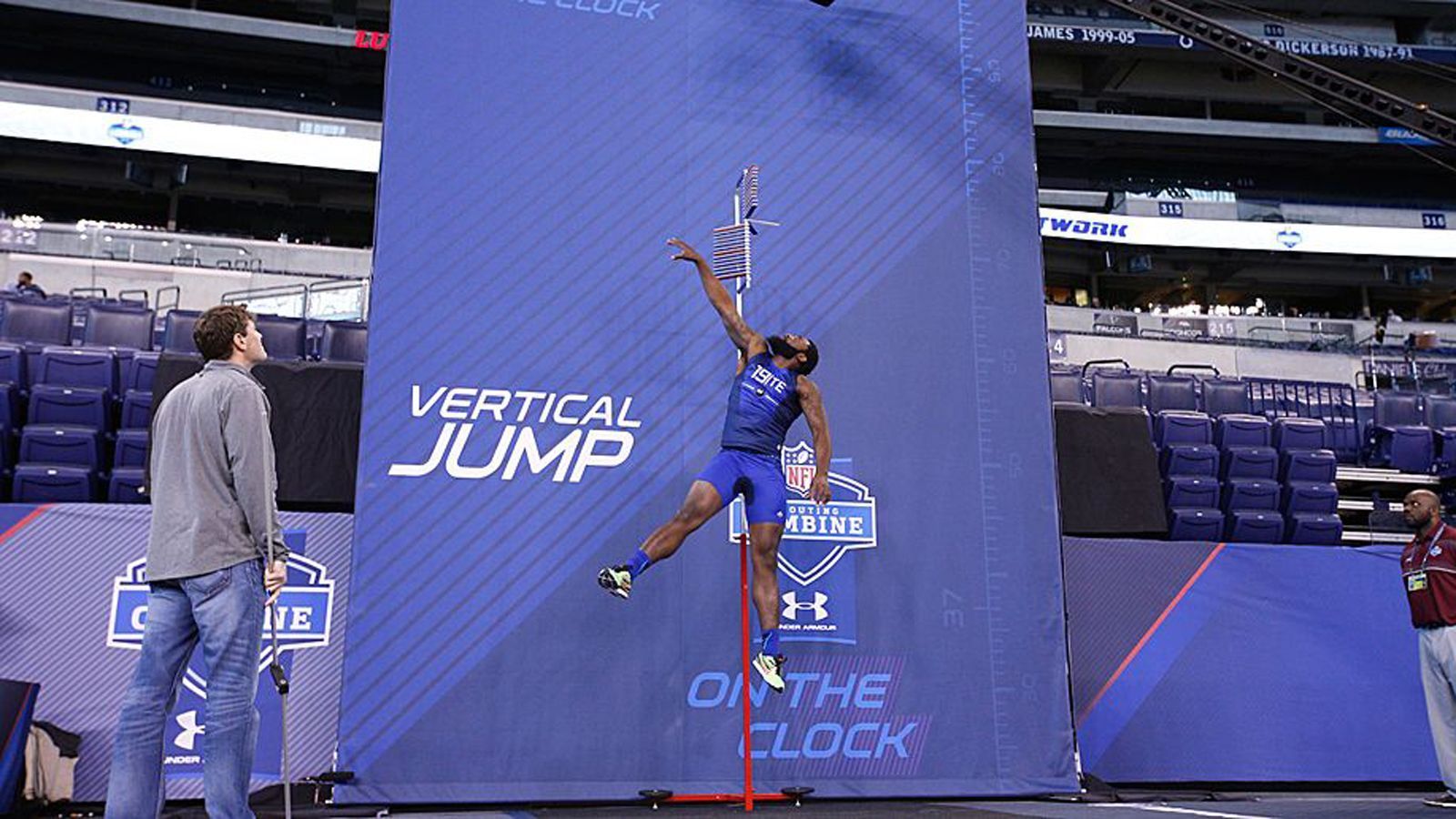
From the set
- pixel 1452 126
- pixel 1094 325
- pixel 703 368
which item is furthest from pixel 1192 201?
pixel 703 368

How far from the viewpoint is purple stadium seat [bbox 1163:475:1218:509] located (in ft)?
26.7

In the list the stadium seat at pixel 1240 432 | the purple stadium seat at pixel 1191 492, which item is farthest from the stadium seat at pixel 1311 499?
the purple stadium seat at pixel 1191 492

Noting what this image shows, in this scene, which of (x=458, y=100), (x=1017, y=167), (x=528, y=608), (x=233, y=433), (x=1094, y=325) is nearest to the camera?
(x=233, y=433)

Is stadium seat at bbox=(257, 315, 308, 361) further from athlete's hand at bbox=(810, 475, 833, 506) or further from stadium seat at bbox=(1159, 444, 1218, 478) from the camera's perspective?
stadium seat at bbox=(1159, 444, 1218, 478)

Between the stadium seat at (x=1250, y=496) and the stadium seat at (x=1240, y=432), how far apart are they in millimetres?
660

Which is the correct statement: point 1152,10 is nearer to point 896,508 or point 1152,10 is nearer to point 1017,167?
point 1017,167

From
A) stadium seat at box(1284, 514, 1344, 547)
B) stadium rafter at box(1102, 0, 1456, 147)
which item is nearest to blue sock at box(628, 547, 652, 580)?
stadium seat at box(1284, 514, 1344, 547)

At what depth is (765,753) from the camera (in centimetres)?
518

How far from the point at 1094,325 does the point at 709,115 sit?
16.4 metres

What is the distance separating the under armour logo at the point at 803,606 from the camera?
5.41 metres

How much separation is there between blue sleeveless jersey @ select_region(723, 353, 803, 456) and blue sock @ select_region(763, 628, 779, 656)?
79cm

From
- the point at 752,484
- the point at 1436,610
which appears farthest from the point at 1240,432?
the point at 752,484

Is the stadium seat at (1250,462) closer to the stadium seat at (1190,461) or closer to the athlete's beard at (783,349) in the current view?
the stadium seat at (1190,461)

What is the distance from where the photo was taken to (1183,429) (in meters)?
8.74
